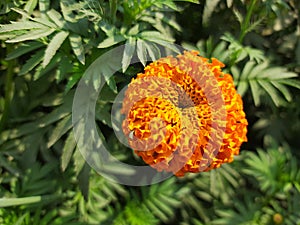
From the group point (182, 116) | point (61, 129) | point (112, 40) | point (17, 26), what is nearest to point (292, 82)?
point (182, 116)

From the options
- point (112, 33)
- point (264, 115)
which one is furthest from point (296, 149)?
point (112, 33)

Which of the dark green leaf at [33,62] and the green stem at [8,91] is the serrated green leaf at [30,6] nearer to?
the dark green leaf at [33,62]

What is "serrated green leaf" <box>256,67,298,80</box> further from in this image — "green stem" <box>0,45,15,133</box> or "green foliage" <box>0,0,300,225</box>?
"green stem" <box>0,45,15,133</box>

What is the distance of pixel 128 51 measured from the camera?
1.36m

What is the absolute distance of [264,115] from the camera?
2.09 metres

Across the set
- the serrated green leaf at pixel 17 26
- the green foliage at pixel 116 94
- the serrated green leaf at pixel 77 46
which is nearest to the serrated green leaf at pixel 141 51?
the green foliage at pixel 116 94

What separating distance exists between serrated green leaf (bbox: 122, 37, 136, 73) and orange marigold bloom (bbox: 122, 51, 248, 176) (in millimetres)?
46

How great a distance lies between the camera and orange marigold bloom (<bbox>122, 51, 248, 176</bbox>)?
1281 millimetres

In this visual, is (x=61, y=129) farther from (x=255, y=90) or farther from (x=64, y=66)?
(x=255, y=90)

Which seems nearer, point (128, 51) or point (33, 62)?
point (128, 51)

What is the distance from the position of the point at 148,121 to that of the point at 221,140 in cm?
19

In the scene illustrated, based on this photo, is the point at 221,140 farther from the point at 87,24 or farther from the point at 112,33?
the point at 87,24

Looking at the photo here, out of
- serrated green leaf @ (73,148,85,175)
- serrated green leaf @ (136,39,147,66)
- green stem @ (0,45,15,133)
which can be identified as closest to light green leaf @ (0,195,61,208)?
serrated green leaf @ (73,148,85,175)

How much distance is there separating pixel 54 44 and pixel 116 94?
275 mm
